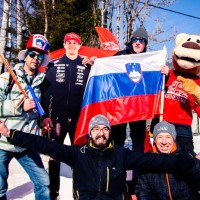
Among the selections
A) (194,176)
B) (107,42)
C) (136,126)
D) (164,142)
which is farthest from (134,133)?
(107,42)

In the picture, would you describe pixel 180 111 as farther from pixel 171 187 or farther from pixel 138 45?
pixel 171 187

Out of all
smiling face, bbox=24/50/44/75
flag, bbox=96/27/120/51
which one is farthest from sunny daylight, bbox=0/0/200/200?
flag, bbox=96/27/120/51

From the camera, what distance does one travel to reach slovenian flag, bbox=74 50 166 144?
4.86m

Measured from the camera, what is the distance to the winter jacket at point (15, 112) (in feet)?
11.2

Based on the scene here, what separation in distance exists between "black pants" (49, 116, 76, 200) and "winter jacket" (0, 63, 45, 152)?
2.91 feet

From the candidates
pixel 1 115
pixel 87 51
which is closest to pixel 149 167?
pixel 1 115

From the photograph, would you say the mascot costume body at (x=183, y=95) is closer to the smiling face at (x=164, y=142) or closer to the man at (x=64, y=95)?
the smiling face at (x=164, y=142)

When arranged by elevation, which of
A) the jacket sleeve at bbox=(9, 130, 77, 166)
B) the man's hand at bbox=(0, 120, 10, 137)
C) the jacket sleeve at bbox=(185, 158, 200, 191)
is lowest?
the jacket sleeve at bbox=(185, 158, 200, 191)

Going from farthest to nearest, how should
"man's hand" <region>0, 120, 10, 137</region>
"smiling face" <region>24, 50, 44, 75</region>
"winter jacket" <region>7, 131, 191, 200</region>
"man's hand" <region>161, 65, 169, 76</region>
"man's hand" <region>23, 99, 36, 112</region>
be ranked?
"man's hand" <region>161, 65, 169, 76</region> < "smiling face" <region>24, 50, 44, 75</region> < "man's hand" <region>23, 99, 36, 112</region> < "winter jacket" <region>7, 131, 191, 200</region> < "man's hand" <region>0, 120, 10, 137</region>

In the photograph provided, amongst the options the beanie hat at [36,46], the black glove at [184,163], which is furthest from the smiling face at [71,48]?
the black glove at [184,163]

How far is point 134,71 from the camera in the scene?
197 inches

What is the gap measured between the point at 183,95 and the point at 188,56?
0.48m

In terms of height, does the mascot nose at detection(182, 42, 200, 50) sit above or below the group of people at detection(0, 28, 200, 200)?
above

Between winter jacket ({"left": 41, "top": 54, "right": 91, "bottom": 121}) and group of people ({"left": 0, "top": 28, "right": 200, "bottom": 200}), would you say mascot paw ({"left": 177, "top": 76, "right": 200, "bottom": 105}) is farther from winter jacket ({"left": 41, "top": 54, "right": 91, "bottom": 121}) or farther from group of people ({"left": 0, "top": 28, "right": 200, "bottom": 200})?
winter jacket ({"left": 41, "top": 54, "right": 91, "bottom": 121})
